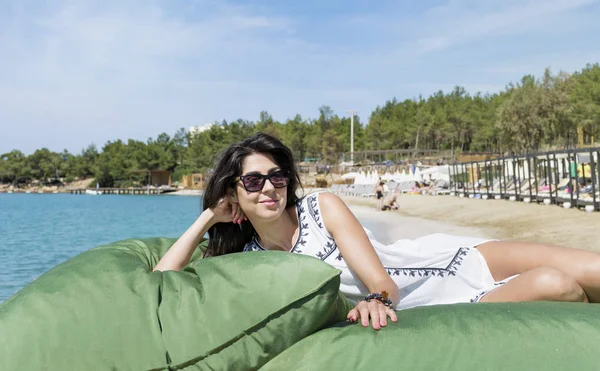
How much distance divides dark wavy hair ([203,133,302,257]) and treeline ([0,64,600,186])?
39121mm

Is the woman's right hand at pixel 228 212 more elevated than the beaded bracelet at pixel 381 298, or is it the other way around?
the woman's right hand at pixel 228 212

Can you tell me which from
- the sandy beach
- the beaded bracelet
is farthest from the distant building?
the beaded bracelet

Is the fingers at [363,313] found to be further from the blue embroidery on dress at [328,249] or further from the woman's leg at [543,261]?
the woman's leg at [543,261]

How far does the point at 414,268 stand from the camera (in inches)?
86.9

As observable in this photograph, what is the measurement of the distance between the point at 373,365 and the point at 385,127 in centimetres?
7216

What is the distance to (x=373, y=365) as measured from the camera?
160 cm

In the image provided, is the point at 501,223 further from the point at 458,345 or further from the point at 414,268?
the point at 458,345

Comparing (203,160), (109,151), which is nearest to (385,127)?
(203,160)

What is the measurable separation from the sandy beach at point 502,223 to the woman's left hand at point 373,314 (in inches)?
328

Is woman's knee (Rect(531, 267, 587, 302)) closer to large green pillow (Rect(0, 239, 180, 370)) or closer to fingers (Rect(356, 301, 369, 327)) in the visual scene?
fingers (Rect(356, 301, 369, 327))

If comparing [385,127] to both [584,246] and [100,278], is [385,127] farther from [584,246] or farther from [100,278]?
[100,278]

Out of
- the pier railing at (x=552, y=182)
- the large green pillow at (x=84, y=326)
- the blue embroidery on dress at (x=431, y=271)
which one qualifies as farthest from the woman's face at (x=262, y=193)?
the pier railing at (x=552, y=182)

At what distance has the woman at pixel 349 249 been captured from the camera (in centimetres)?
200

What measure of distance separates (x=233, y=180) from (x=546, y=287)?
112cm
